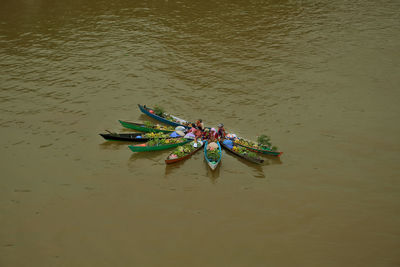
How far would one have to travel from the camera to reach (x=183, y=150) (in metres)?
11.1

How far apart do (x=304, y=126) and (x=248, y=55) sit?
815 centimetres

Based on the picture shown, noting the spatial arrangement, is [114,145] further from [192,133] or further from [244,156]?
[244,156]

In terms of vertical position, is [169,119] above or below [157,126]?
above

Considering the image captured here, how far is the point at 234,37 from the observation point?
2198 cm

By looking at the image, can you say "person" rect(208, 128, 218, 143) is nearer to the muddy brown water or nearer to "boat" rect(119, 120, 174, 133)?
the muddy brown water

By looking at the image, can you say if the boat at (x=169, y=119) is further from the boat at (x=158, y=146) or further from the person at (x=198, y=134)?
the boat at (x=158, y=146)

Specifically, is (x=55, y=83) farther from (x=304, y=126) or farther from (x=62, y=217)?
(x=304, y=126)

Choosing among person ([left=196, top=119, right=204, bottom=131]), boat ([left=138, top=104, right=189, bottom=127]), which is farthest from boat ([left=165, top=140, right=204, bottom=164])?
boat ([left=138, top=104, right=189, bottom=127])

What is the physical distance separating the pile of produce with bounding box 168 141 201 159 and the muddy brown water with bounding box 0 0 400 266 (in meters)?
0.57

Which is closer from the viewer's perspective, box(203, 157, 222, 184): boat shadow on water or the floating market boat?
box(203, 157, 222, 184): boat shadow on water

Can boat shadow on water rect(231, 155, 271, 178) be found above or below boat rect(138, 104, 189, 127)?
below

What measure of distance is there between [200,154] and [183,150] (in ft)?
2.71

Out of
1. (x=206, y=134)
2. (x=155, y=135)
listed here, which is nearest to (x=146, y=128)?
(x=155, y=135)

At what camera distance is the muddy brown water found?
8477 mm
